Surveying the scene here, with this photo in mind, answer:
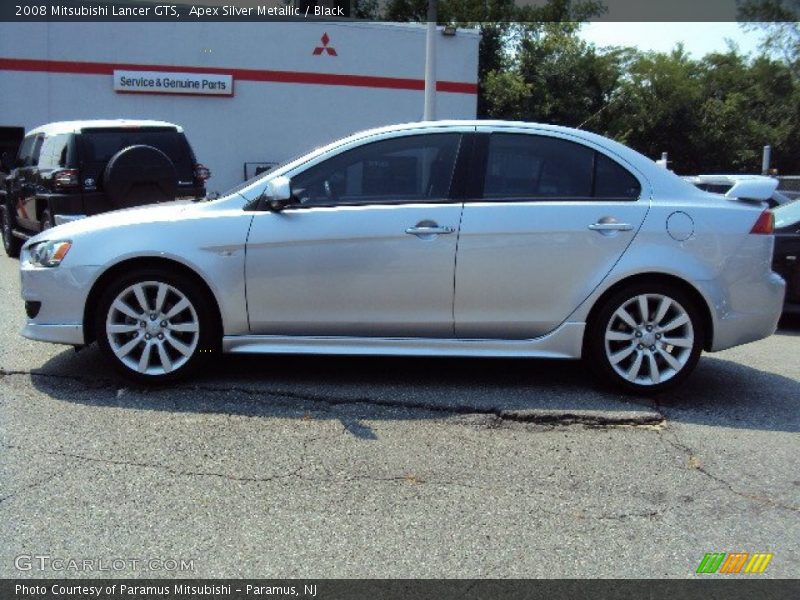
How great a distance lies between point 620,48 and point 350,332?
4605cm

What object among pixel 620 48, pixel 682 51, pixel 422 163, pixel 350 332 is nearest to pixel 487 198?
pixel 422 163

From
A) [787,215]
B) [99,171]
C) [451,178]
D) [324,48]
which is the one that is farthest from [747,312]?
[324,48]

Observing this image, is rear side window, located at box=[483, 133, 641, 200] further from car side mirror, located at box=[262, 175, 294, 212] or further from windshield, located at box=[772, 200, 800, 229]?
windshield, located at box=[772, 200, 800, 229]

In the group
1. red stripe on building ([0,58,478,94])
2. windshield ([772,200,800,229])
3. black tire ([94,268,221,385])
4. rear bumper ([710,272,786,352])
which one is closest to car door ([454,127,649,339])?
rear bumper ([710,272,786,352])

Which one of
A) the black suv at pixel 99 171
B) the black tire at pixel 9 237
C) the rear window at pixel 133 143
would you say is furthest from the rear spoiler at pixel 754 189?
the black tire at pixel 9 237

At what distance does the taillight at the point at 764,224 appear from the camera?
5333mm

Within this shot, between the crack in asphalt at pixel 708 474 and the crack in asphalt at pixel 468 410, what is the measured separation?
0.22 meters

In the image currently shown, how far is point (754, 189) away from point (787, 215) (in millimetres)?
3789

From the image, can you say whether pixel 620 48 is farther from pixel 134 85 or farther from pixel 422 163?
pixel 422 163

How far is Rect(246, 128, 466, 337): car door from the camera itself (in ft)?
17.1

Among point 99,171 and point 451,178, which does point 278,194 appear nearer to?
point 451,178

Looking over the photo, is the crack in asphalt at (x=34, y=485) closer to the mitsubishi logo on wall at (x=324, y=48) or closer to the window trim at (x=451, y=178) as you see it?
the window trim at (x=451, y=178)

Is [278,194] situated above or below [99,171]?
below

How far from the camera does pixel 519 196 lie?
5.36m
